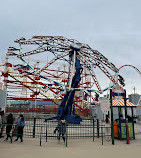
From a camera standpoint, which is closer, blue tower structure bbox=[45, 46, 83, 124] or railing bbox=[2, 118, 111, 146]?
railing bbox=[2, 118, 111, 146]

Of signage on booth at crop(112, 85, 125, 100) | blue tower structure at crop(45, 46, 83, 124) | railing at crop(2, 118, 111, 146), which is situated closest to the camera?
railing at crop(2, 118, 111, 146)

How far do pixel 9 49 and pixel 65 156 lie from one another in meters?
12.2

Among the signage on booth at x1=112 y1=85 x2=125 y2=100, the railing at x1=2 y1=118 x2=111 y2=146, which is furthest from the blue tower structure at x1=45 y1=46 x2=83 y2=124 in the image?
the signage on booth at x1=112 y1=85 x2=125 y2=100

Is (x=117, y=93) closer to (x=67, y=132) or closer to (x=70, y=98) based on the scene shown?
(x=67, y=132)

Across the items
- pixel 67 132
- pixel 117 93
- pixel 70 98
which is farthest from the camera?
pixel 70 98

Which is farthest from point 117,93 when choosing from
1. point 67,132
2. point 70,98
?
point 70,98

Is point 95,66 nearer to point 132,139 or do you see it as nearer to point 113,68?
point 113,68

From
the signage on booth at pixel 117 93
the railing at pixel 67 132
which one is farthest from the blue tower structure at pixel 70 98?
the signage on booth at pixel 117 93

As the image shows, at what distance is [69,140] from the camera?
9.69 metres

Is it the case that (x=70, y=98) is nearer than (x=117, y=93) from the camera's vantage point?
No

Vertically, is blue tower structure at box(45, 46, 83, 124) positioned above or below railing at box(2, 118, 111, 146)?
above

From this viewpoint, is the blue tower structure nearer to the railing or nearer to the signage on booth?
the railing

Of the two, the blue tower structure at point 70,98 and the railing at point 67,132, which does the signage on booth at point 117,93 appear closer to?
the railing at point 67,132

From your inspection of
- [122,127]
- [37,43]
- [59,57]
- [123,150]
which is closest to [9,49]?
[37,43]
